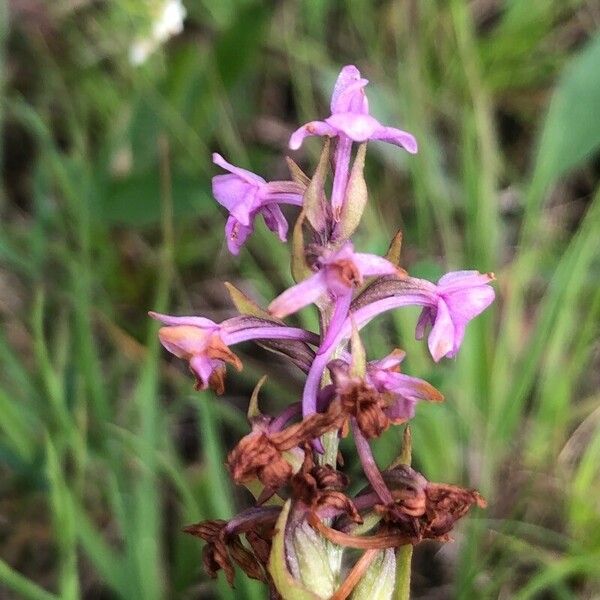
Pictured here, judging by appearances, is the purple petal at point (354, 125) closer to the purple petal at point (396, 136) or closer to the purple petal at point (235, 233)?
the purple petal at point (396, 136)

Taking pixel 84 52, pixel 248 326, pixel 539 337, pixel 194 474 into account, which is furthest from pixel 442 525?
pixel 84 52

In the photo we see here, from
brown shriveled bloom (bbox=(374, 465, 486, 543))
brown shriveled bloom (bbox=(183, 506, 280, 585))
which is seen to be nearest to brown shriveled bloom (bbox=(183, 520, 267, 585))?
brown shriveled bloom (bbox=(183, 506, 280, 585))

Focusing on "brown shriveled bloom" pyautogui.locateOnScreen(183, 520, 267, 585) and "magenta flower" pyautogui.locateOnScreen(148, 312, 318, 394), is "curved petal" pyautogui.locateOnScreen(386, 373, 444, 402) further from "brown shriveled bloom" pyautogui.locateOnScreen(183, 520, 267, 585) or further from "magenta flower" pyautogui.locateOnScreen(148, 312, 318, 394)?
"brown shriveled bloom" pyautogui.locateOnScreen(183, 520, 267, 585)

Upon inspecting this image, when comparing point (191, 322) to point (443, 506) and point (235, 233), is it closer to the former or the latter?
point (235, 233)

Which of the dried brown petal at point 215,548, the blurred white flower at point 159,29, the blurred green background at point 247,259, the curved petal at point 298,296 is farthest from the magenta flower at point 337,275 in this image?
the blurred white flower at point 159,29

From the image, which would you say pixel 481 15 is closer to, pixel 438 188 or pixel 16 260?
pixel 438 188

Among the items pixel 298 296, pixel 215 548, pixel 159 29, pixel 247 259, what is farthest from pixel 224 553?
pixel 159 29
